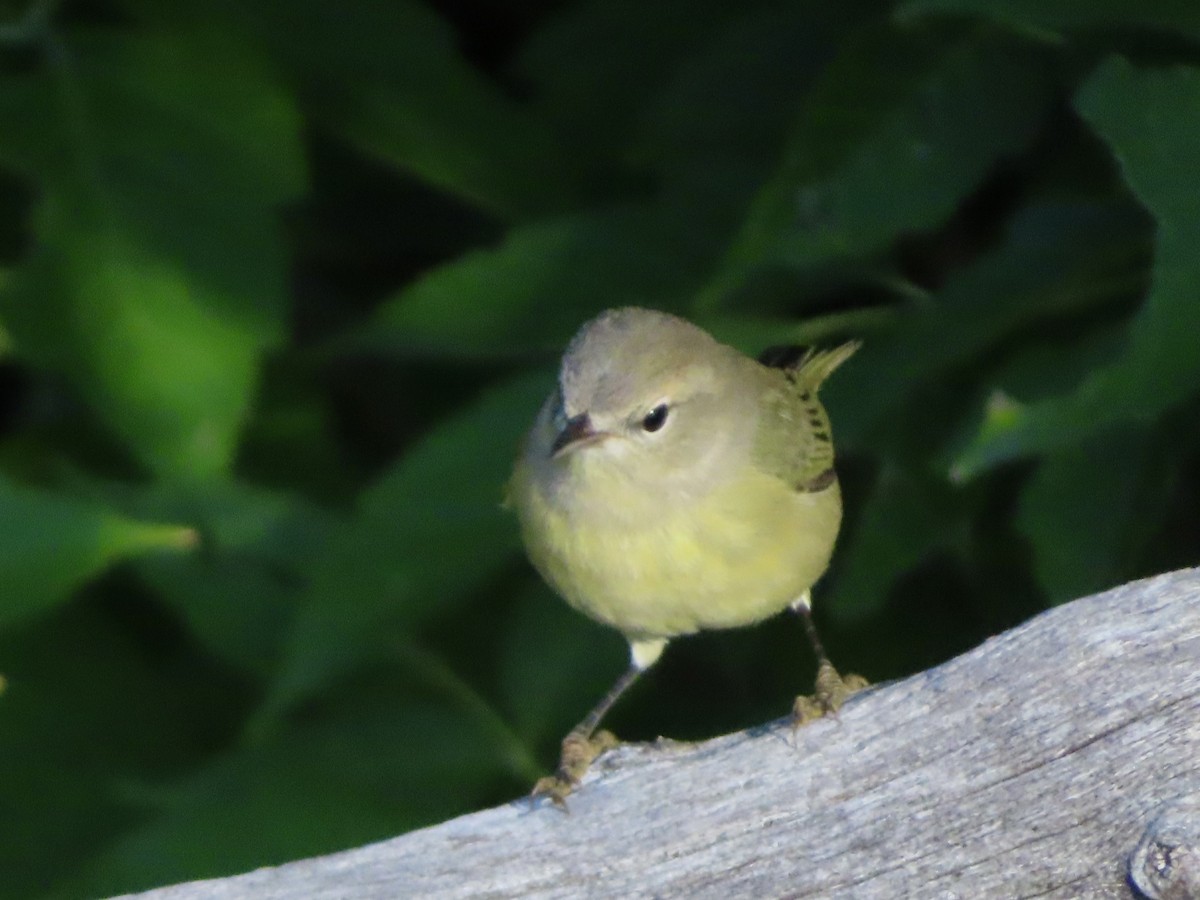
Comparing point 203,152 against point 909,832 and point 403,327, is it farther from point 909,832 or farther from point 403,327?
point 909,832

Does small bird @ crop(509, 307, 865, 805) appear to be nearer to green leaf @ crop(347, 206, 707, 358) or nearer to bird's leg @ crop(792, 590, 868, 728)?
bird's leg @ crop(792, 590, 868, 728)

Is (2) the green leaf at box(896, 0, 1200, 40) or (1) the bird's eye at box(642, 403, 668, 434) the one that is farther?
(1) the bird's eye at box(642, 403, 668, 434)

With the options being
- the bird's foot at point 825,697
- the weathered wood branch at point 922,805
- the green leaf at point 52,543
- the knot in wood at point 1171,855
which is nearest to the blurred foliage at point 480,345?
the green leaf at point 52,543

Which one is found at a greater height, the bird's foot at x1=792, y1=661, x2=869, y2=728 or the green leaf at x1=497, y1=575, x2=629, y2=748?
the green leaf at x1=497, y1=575, x2=629, y2=748

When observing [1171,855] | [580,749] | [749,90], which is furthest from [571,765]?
[749,90]

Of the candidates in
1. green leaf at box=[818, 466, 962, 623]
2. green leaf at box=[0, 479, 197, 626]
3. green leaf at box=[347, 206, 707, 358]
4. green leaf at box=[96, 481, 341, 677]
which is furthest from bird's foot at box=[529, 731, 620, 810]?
green leaf at box=[0, 479, 197, 626]

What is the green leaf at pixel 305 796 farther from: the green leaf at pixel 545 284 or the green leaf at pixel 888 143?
the green leaf at pixel 888 143

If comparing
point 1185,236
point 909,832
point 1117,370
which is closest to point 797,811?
point 909,832
